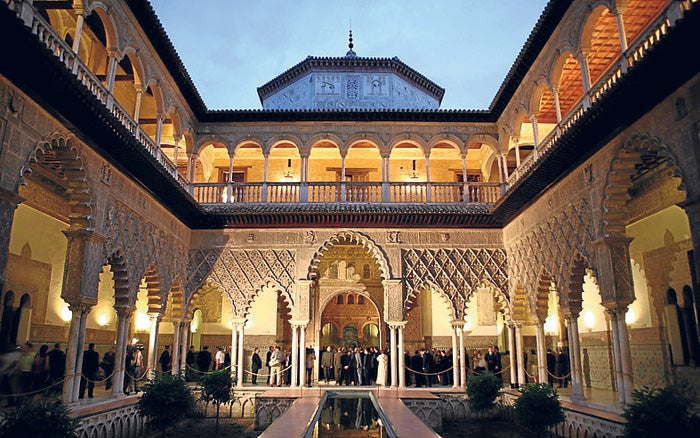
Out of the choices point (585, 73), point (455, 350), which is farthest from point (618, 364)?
point (455, 350)

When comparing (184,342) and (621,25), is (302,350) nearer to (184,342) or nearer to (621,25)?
(184,342)

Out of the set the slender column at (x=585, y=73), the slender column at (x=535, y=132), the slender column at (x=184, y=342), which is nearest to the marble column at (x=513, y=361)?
the slender column at (x=535, y=132)

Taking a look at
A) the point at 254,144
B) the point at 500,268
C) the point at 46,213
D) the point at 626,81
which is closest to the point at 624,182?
the point at 626,81

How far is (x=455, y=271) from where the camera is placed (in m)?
13.1

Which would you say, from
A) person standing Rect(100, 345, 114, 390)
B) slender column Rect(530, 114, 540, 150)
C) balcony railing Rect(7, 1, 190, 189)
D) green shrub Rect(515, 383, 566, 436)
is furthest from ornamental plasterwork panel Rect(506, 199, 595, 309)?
person standing Rect(100, 345, 114, 390)

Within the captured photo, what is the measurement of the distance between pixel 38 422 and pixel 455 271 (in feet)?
32.0

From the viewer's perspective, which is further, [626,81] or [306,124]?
[306,124]

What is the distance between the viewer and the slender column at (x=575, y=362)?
9289 mm

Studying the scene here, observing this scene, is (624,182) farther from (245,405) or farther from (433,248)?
(245,405)

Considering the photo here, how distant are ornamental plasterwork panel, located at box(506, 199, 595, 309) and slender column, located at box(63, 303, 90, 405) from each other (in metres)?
8.46

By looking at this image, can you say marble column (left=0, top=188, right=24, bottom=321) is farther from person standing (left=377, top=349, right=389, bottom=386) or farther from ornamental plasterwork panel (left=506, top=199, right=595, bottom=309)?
person standing (left=377, top=349, right=389, bottom=386)

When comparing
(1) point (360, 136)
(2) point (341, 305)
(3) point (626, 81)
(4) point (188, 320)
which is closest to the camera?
(3) point (626, 81)

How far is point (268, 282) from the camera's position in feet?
43.0

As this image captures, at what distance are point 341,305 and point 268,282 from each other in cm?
473
